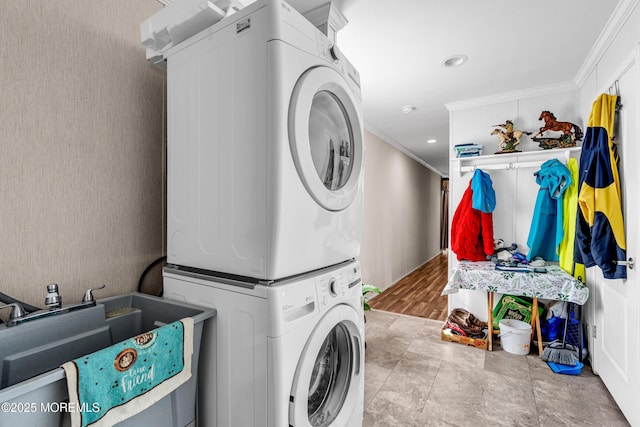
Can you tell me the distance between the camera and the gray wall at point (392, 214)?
414 centimetres

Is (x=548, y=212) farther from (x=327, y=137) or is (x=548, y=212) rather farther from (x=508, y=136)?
(x=327, y=137)

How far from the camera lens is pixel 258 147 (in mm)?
975

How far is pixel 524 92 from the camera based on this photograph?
2.94m

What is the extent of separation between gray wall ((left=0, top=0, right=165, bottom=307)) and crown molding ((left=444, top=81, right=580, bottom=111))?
9.47 ft

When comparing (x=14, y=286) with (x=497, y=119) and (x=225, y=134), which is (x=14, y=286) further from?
(x=497, y=119)

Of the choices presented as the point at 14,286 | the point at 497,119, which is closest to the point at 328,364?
the point at 14,286

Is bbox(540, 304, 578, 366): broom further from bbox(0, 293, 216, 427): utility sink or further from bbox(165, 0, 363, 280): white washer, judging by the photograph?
bbox(0, 293, 216, 427): utility sink

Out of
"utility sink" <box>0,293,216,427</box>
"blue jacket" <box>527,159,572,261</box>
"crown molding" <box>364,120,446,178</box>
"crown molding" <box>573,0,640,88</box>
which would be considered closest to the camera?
"utility sink" <box>0,293,216,427</box>

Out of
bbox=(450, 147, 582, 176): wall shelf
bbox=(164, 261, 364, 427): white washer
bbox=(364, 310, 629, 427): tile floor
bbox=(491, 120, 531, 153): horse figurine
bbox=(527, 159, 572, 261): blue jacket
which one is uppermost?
bbox=(491, 120, 531, 153): horse figurine

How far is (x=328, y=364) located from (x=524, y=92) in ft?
10.0

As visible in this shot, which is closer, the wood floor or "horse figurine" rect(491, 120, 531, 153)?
"horse figurine" rect(491, 120, 531, 153)

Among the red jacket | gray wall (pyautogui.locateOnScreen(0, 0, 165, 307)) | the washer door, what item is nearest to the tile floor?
the washer door

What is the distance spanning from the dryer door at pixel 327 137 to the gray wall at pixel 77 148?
0.78 metres

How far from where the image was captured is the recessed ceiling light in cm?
232
